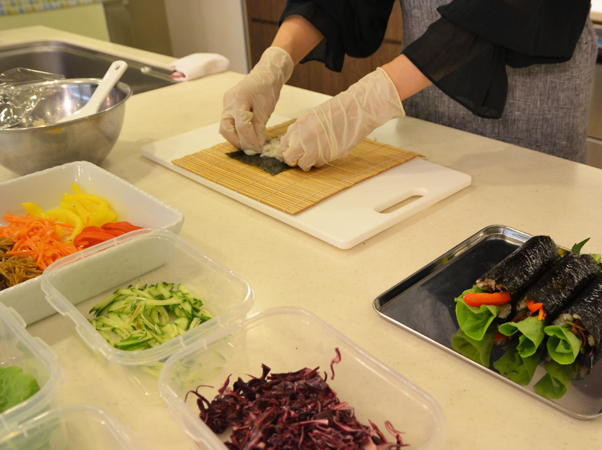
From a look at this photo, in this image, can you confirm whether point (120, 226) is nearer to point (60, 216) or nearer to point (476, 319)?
point (60, 216)

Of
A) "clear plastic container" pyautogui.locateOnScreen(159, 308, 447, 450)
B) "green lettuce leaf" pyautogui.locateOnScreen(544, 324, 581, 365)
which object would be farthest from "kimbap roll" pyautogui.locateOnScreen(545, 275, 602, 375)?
"clear plastic container" pyautogui.locateOnScreen(159, 308, 447, 450)

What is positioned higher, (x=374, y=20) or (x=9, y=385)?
(x=374, y=20)

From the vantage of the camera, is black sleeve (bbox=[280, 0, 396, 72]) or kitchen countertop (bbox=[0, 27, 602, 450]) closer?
kitchen countertop (bbox=[0, 27, 602, 450])

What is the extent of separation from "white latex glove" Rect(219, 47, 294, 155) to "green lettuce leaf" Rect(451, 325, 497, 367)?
78 cm

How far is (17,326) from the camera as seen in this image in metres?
0.68

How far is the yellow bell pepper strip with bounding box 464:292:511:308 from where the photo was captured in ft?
2.45

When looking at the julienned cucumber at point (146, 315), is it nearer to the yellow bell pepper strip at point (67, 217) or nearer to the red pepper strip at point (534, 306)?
the yellow bell pepper strip at point (67, 217)

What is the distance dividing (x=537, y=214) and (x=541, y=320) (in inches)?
16.8

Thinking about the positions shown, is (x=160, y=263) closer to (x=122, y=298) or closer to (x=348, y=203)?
(x=122, y=298)

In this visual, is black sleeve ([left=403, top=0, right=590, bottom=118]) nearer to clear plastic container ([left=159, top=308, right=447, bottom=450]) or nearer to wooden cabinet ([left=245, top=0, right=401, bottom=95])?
clear plastic container ([left=159, top=308, right=447, bottom=450])

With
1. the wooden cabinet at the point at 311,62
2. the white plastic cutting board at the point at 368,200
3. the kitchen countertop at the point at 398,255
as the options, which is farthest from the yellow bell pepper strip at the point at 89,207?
the wooden cabinet at the point at 311,62

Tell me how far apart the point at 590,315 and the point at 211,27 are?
424 cm

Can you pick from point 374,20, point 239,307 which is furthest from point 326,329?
point 374,20

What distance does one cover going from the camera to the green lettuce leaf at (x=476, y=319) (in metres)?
0.74
